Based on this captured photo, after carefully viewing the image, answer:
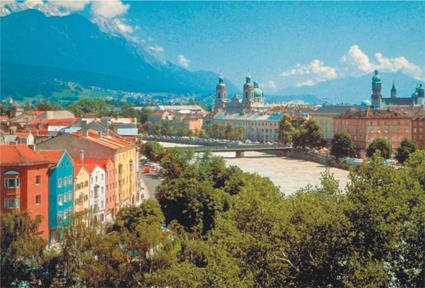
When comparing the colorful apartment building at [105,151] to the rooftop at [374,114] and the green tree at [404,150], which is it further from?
the rooftop at [374,114]

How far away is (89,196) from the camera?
23.4 meters

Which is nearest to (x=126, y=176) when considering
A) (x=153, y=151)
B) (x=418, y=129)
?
(x=153, y=151)

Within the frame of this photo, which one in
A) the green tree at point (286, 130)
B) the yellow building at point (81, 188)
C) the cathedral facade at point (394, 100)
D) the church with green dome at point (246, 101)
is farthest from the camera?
the church with green dome at point (246, 101)

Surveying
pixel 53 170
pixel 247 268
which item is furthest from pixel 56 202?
pixel 247 268

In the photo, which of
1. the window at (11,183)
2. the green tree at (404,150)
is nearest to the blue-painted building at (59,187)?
the window at (11,183)

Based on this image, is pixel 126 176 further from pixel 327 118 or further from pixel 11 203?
pixel 327 118

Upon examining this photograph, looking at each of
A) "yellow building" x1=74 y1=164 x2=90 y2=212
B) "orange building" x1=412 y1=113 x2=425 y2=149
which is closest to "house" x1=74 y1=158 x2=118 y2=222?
"yellow building" x1=74 y1=164 x2=90 y2=212

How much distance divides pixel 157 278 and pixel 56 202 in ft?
28.5

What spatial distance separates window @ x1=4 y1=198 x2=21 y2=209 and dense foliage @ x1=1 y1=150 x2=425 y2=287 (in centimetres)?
392

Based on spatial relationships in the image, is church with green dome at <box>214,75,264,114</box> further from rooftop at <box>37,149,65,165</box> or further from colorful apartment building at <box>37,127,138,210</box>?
rooftop at <box>37,149,65,165</box>

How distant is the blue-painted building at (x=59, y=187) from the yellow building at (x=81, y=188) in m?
0.47

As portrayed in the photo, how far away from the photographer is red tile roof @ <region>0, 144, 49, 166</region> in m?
18.8

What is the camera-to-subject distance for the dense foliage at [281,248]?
1070 centimetres

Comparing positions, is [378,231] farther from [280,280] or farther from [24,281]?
[24,281]
